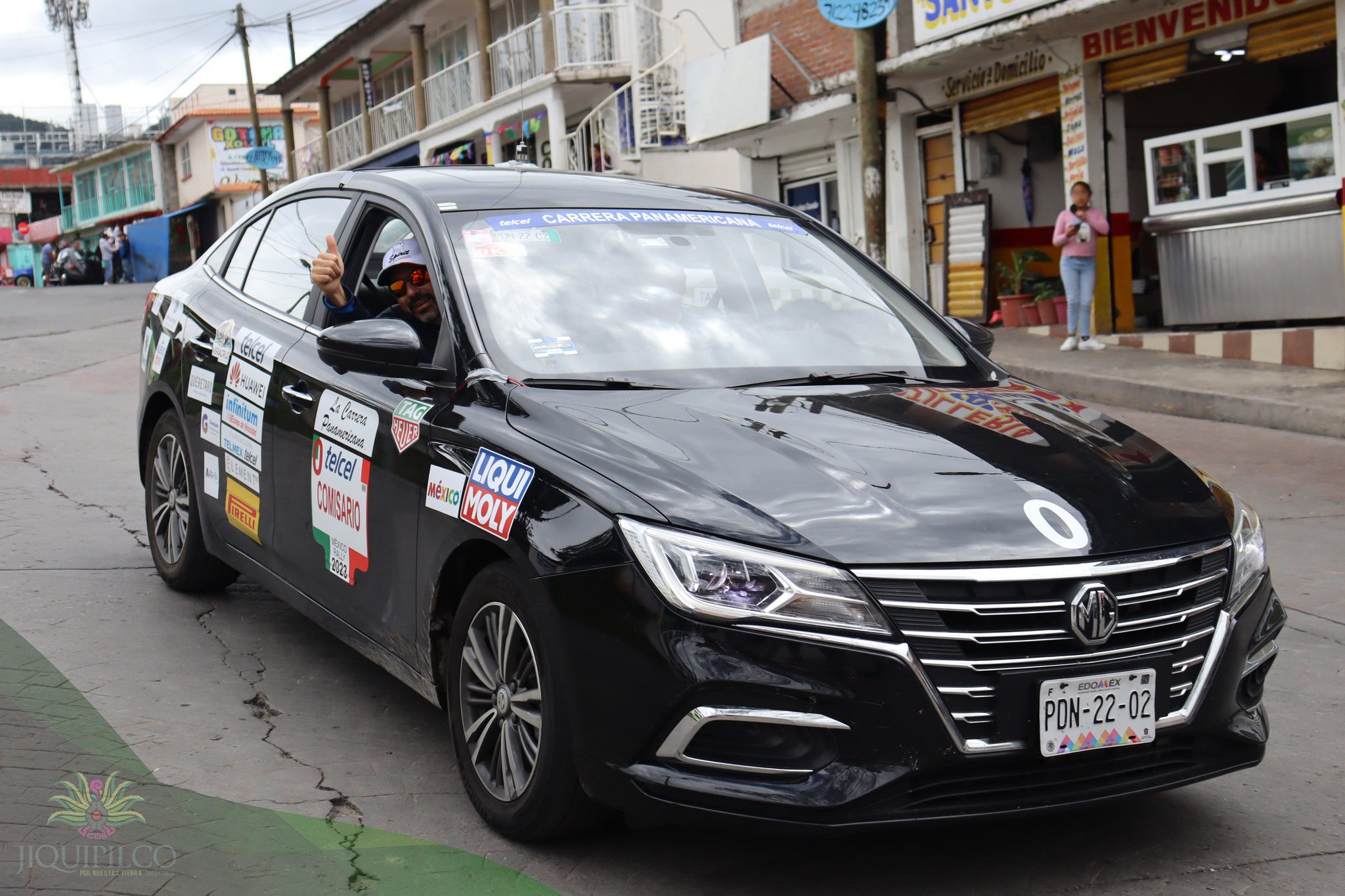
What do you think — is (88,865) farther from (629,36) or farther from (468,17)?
(468,17)

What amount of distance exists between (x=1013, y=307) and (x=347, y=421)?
13848mm

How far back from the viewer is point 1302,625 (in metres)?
5.36

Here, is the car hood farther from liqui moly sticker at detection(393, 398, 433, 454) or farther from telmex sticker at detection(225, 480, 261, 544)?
telmex sticker at detection(225, 480, 261, 544)

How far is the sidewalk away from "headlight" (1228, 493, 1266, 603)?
270 inches

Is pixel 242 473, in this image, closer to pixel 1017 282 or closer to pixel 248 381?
pixel 248 381

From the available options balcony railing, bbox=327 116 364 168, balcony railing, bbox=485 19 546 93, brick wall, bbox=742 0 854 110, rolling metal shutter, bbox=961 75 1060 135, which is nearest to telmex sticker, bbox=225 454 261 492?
rolling metal shutter, bbox=961 75 1060 135

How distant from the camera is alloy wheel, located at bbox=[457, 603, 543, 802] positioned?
10.7 feet

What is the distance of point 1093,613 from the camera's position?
2877mm

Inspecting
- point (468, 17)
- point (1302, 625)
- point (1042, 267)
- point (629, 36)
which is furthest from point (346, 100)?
point (1302, 625)

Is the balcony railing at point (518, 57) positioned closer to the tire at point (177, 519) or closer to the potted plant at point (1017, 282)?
the potted plant at point (1017, 282)

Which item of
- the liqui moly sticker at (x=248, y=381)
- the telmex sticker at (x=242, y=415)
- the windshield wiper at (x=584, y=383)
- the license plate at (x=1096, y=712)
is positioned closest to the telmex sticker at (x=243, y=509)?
the telmex sticker at (x=242, y=415)

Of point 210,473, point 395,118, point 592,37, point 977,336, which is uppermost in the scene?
point 395,118

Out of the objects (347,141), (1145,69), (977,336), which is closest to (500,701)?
(977,336)

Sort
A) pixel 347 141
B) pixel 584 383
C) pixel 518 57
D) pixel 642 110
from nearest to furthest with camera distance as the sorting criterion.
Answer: pixel 584 383 < pixel 642 110 < pixel 518 57 < pixel 347 141
